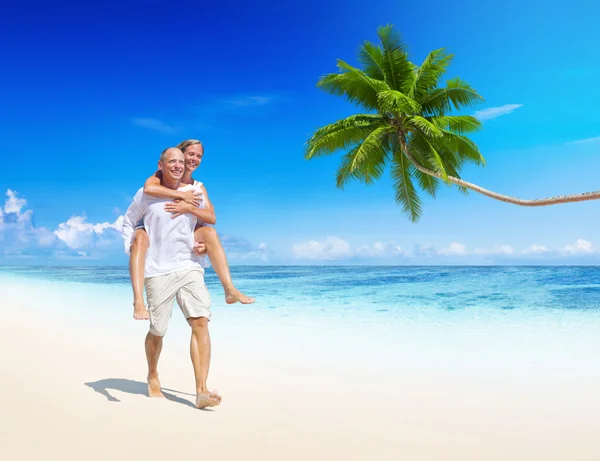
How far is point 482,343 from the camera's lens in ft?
30.3

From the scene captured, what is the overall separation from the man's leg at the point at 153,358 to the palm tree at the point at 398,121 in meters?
8.37

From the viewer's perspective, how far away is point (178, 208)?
4113 millimetres

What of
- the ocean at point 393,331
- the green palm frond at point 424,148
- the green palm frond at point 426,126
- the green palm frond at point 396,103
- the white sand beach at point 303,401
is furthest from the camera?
the green palm frond at point 424,148

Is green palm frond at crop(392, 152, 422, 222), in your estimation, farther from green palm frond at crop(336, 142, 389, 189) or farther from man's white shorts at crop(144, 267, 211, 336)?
man's white shorts at crop(144, 267, 211, 336)

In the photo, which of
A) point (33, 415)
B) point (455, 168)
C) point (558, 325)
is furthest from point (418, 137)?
point (33, 415)

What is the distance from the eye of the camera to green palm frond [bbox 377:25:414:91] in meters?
13.0

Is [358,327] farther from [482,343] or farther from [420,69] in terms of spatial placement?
[420,69]

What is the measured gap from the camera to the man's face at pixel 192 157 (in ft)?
14.0

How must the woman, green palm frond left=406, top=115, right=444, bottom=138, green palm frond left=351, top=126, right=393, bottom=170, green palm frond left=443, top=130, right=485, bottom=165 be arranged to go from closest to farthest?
1. the woman
2. green palm frond left=406, top=115, right=444, bottom=138
3. green palm frond left=351, top=126, right=393, bottom=170
4. green palm frond left=443, top=130, right=485, bottom=165

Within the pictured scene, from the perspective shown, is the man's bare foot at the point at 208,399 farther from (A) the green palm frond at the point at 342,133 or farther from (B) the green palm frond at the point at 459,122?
(B) the green palm frond at the point at 459,122

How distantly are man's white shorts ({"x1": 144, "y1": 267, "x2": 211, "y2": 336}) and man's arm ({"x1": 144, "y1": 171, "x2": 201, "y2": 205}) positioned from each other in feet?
1.91

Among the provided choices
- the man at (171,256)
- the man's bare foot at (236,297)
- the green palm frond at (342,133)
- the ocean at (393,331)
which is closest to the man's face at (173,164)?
the man at (171,256)

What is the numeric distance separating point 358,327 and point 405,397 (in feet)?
21.8

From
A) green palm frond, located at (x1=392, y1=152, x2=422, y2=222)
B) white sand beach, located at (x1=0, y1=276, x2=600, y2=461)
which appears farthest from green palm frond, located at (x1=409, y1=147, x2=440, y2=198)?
white sand beach, located at (x1=0, y1=276, x2=600, y2=461)
